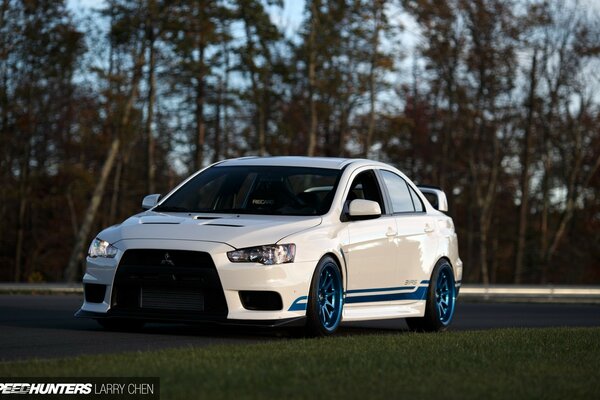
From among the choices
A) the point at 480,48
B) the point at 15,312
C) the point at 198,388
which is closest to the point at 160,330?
the point at 15,312

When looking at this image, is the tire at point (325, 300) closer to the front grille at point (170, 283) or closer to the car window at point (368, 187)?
the front grille at point (170, 283)

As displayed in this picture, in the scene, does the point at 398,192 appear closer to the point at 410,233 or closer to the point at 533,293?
the point at 410,233

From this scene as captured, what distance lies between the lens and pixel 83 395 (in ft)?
25.7

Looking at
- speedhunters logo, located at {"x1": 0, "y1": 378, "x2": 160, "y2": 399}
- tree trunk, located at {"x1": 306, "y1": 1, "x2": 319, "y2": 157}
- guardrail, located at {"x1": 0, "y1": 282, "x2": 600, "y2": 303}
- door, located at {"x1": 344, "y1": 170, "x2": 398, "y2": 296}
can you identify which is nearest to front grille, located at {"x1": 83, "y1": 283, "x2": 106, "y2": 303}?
door, located at {"x1": 344, "y1": 170, "x2": 398, "y2": 296}

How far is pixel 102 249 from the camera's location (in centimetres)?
1218

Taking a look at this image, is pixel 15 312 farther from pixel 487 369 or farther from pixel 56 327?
pixel 487 369

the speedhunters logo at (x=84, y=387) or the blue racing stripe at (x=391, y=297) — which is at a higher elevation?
the blue racing stripe at (x=391, y=297)

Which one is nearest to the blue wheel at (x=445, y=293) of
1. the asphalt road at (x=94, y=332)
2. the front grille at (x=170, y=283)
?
the asphalt road at (x=94, y=332)

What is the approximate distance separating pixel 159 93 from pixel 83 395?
140 feet

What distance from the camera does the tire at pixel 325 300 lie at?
39.5 feet

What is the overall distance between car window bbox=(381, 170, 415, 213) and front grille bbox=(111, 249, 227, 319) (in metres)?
3.09

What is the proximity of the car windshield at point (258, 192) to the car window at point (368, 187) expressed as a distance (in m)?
0.43

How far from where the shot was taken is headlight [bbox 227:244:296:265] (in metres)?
11.7

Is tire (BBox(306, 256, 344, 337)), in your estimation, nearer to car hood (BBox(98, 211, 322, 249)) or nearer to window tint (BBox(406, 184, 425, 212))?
Result: car hood (BBox(98, 211, 322, 249))
